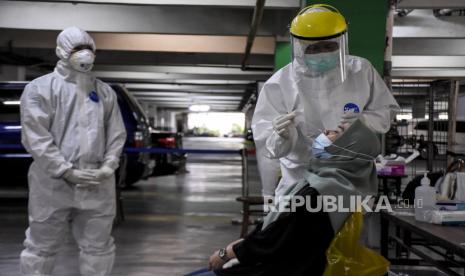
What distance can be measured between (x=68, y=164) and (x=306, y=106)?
159 centimetres

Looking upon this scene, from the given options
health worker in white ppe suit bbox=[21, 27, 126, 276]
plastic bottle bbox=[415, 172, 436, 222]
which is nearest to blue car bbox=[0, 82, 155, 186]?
health worker in white ppe suit bbox=[21, 27, 126, 276]

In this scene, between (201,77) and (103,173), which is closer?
(103,173)

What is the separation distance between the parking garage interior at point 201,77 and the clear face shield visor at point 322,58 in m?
0.27

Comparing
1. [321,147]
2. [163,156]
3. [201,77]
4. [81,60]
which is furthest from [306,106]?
[201,77]

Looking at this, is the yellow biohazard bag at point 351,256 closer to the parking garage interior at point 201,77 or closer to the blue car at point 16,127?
the parking garage interior at point 201,77

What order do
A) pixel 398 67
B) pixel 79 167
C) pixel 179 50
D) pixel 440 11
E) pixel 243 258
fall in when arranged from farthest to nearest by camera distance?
pixel 398 67, pixel 179 50, pixel 440 11, pixel 79 167, pixel 243 258

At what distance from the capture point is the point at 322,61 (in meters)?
1.93

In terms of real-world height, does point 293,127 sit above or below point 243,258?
above

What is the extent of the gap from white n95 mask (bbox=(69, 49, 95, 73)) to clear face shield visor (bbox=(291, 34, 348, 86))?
5.27 ft

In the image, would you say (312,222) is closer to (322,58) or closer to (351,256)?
(351,256)

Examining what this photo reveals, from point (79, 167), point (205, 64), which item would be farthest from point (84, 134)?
point (205, 64)

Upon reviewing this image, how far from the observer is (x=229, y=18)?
27.2ft

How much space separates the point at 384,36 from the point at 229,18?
12.7ft

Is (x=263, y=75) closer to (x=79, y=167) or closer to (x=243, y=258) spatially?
(x=79, y=167)
